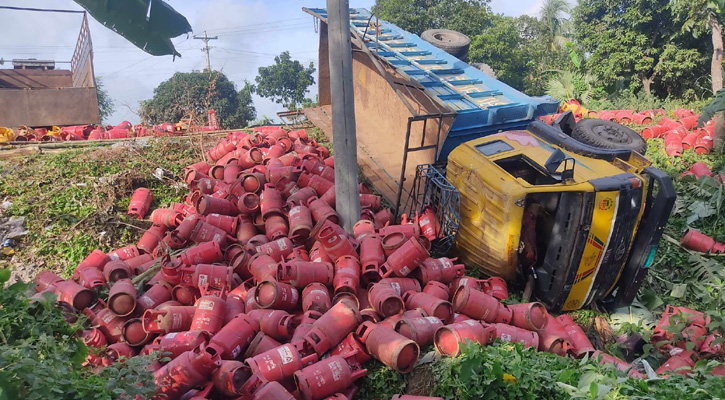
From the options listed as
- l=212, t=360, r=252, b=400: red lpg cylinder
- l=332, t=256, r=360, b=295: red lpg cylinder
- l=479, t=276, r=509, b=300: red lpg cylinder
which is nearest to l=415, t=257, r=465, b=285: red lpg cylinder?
l=479, t=276, r=509, b=300: red lpg cylinder

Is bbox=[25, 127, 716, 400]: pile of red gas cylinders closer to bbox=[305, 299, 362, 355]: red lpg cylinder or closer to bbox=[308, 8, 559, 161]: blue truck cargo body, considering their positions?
bbox=[305, 299, 362, 355]: red lpg cylinder

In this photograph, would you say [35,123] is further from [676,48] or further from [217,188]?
[676,48]

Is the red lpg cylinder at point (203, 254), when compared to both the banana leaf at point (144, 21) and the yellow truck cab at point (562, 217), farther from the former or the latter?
the yellow truck cab at point (562, 217)

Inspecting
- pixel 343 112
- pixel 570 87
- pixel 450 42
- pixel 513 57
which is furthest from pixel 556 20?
pixel 343 112

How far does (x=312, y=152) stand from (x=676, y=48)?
16.2 metres

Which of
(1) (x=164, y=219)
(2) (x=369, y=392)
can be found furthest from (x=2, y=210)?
(2) (x=369, y=392)

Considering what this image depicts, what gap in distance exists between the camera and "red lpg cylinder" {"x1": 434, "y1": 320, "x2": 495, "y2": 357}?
396 centimetres

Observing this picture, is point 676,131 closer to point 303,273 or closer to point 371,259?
point 371,259

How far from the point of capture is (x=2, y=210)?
22.2ft

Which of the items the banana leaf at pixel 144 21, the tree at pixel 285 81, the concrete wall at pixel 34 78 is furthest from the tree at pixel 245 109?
the banana leaf at pixel 144 21

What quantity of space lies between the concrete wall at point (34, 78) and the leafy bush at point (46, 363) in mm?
12386

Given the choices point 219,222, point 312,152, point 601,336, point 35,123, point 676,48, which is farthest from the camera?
point 676,48

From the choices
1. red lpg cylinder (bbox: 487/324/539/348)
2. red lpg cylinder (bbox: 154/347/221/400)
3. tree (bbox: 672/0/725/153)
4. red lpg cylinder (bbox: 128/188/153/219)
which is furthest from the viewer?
tree (bbox: 672/0/725/153)

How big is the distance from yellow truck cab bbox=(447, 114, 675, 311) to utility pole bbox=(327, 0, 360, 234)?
1334 millimetres
